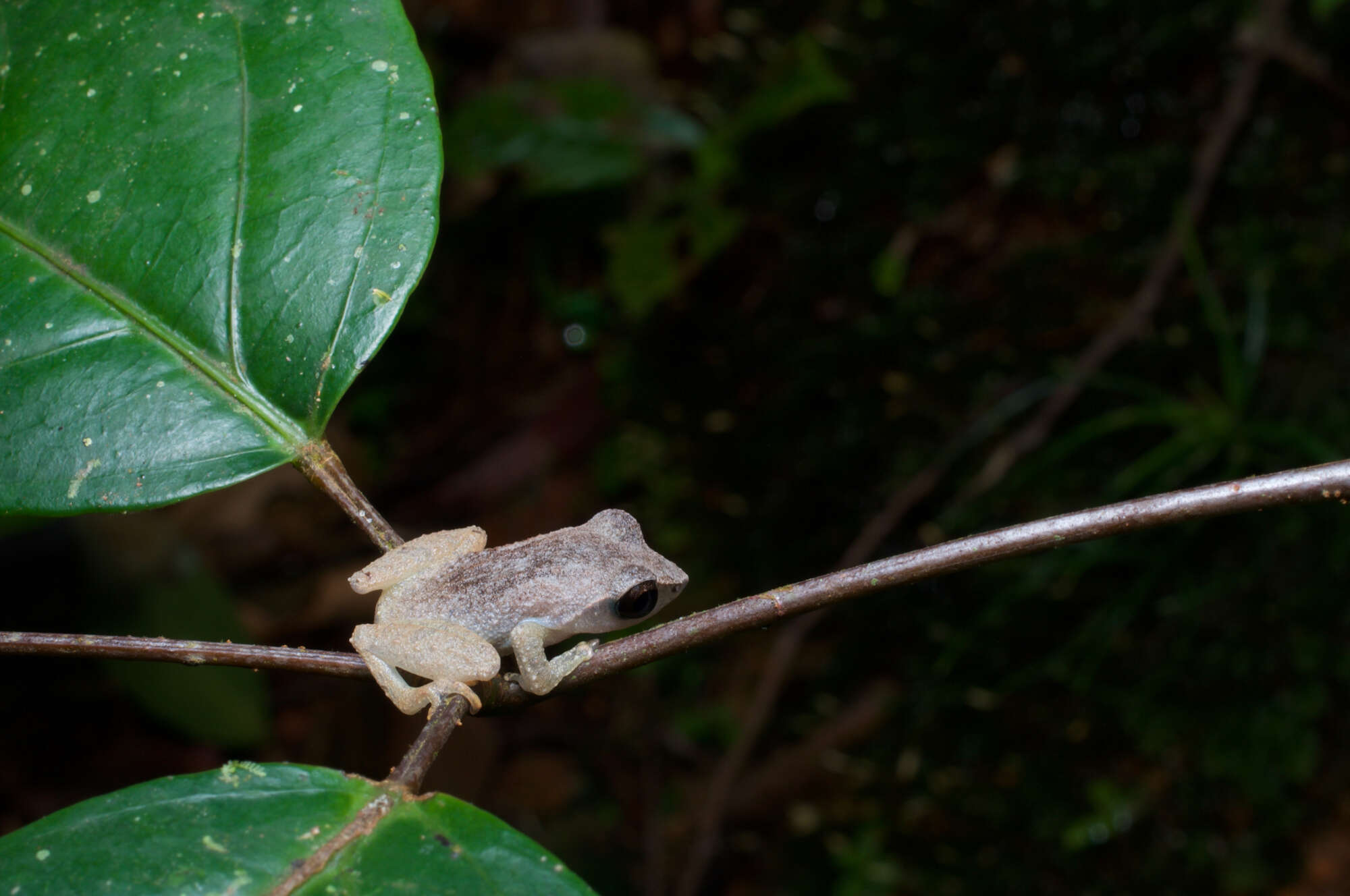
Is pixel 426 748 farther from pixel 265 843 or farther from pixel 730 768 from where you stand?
pixel 730 768

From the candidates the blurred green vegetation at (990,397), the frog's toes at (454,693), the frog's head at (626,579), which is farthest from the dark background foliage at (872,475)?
the frog's toes at (454,693)

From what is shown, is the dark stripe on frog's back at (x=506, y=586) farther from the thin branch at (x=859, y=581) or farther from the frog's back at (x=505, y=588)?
the thin branch at (x=859, y=581)

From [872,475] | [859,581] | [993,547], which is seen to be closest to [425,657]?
[859,581]

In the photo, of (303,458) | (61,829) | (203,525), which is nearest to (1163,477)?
(303,458)

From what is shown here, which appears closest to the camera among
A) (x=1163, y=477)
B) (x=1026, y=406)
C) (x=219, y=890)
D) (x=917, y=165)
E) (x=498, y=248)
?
(x=219, y=890)

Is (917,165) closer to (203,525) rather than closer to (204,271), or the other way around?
(204,271)

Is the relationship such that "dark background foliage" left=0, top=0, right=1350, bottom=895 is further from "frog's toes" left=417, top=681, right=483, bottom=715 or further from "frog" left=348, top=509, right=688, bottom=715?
"frog's toes" left=417, top=681, right=483, bottom=715

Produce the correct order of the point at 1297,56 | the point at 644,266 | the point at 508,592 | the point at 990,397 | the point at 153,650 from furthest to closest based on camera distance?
the point at 644,266 < the point at 990,397 < the point at 1297,56 < the point at 508,592 < the point at 153,650
